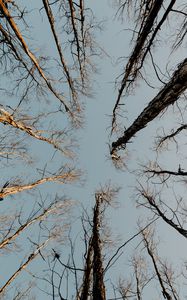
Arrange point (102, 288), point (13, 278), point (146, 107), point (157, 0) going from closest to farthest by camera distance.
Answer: point (102, 288) → point (157, 0) → point (146, 107) → point (13, 278)

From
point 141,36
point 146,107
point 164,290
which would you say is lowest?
point 141,36

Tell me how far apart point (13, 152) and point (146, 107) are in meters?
3.54

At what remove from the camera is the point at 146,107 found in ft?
17.8

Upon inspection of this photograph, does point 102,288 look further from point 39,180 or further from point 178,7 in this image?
point 39,180

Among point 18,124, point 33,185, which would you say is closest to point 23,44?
point 18,124

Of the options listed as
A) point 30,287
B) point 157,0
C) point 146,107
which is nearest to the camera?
point 157,0

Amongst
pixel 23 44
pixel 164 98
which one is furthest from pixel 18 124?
pixel 164 98

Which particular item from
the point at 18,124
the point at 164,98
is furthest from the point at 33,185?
the point at 164,98

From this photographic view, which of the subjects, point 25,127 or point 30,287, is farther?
point 30,287

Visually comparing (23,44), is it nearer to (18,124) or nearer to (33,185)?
(18,124)

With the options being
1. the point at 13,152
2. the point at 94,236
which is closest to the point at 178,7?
the point at 94,236

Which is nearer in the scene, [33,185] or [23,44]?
[23,44]

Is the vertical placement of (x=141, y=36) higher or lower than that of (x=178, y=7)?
higher

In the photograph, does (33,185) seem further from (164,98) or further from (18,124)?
(164,98)
